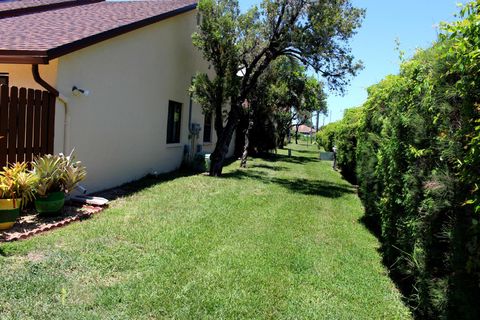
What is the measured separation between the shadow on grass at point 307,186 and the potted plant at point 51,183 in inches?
252

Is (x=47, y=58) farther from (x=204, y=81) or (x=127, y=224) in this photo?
(x=204, y=81)

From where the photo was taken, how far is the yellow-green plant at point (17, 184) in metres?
5.90

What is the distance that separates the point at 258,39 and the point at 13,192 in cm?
1008

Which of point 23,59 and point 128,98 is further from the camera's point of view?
point 128,98

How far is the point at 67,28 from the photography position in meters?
9.15

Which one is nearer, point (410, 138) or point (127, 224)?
point (410, 138)

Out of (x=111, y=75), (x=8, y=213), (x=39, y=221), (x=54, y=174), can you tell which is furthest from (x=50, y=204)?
(x=111, y=75)

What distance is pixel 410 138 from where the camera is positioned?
455 cm

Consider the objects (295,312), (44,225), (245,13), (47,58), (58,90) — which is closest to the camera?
(295,312)

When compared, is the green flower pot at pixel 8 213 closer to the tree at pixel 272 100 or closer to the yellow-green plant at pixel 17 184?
the yellow-green plant at pixel 17 184

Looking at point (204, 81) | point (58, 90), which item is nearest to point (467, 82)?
point (58, 90)

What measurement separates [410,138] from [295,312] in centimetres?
221

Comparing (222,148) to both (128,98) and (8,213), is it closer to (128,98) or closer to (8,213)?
(128,98)

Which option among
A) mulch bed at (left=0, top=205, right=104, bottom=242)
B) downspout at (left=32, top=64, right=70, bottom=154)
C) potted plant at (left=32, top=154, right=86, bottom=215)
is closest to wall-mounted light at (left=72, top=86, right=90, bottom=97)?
downspout at (left=32, top=64, right=70, bottom=154)
